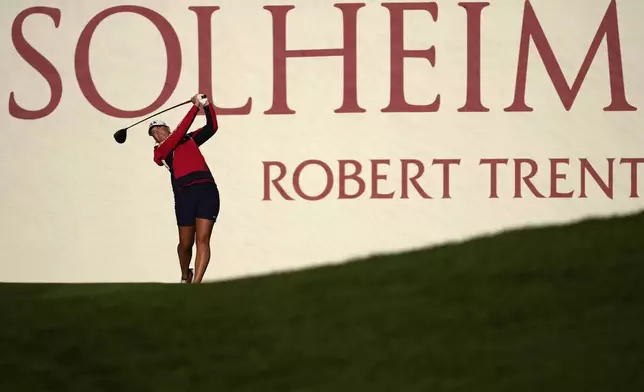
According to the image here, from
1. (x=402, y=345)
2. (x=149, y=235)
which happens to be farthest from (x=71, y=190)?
(x=402, y=345)

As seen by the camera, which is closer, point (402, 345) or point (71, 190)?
point (402, 345)

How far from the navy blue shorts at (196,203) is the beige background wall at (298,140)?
0.09 meters

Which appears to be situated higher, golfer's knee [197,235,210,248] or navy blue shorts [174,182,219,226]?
navy blue shorts [174,182,219,226]

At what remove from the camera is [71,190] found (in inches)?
364

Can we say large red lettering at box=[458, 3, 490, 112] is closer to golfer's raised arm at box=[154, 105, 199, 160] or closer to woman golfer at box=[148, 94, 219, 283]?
woman golfer at box=[148, 94, 219, 283]

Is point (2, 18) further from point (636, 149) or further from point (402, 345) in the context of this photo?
point (636, 149)

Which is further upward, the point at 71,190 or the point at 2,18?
the point at 2,18

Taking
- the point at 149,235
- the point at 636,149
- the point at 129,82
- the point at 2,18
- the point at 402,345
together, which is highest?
the point at 2,18

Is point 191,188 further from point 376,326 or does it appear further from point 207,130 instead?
point 376,326

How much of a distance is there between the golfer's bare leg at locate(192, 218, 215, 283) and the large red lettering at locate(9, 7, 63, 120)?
167 cm

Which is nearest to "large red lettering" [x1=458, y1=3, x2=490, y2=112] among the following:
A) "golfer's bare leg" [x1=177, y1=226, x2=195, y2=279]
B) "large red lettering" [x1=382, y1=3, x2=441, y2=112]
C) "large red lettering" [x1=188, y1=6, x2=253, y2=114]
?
"large red lettering" [x1=382, y1=3, x2=441, y2=112]

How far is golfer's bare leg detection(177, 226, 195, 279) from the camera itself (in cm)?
909

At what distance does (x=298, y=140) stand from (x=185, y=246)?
4.31 ft

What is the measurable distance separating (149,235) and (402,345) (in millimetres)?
2780
